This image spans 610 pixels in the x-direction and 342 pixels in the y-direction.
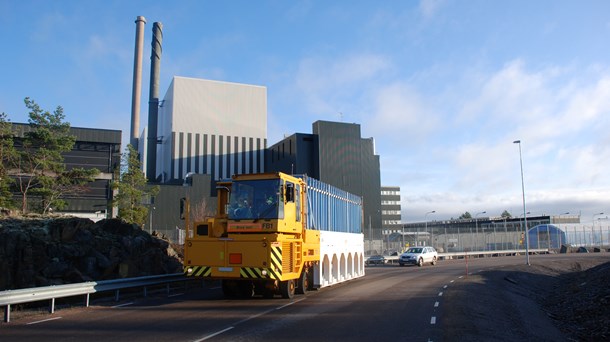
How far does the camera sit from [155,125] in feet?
259

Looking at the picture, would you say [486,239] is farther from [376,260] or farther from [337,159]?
[337,159]

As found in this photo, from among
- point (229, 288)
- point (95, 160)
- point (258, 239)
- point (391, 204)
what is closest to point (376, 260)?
point (95, 160)

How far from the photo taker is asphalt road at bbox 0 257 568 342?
31.8 ft

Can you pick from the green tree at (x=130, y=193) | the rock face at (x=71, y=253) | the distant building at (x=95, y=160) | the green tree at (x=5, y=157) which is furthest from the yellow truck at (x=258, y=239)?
the distant building at (x=95, y=160)

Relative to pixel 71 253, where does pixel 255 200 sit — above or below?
above

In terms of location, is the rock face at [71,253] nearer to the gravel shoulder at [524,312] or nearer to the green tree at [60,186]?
the green tree at [60,186]

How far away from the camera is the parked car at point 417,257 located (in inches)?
1592

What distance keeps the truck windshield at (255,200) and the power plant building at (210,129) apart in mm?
63327

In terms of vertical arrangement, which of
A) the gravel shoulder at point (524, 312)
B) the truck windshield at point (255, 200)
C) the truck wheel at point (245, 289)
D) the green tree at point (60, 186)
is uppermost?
the green tree at point (60, 186)

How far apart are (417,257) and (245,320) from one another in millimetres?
30925

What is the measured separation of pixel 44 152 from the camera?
1298 inches

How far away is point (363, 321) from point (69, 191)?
3073cm

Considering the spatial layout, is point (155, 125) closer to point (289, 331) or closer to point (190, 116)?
point (190, 116)

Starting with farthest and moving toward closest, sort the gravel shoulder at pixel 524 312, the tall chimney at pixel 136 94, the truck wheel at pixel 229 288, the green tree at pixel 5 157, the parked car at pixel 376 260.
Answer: the tall chimney at pixel 136 94
the parked car at pixel 376 260
the green tree at pixel 5 157
the truck wheel at pixel 229 288
the gravel shoulder at pixel 524 312
